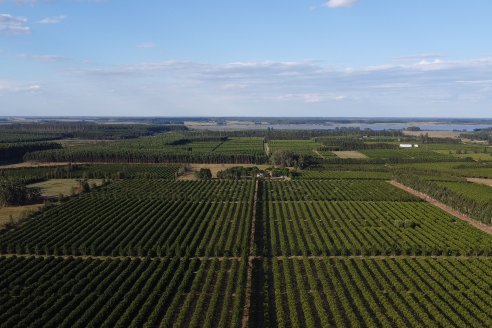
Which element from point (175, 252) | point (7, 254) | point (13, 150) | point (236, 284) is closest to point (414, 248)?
point (236, 284)

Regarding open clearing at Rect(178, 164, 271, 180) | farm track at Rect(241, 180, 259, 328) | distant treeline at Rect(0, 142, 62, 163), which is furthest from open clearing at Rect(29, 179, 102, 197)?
distant treeline at Rect(0, 142, 62, 163)

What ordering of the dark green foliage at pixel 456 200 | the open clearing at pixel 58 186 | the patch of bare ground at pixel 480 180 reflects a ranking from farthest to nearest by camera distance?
Result: the patch of bare ground at pixel 480 180, the open clearing at pixel 58 186, the dark green foliage at pixel 456 200

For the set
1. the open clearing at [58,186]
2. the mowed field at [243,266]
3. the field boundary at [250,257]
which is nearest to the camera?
the mowed field at [243,266]

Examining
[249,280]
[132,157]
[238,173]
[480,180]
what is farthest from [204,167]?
[249,280]

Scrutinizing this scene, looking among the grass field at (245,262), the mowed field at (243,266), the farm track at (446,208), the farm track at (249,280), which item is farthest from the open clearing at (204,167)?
the farm track at (249,280)

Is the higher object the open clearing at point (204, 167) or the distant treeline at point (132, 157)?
the distant treeline at point (132, 157)

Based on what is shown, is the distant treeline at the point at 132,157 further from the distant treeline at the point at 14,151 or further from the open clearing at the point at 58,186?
the open clearing at the point at 58,186

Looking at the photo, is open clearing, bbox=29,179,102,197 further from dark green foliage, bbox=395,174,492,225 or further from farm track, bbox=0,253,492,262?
dark green foliage, bbox=395,174,492,225
